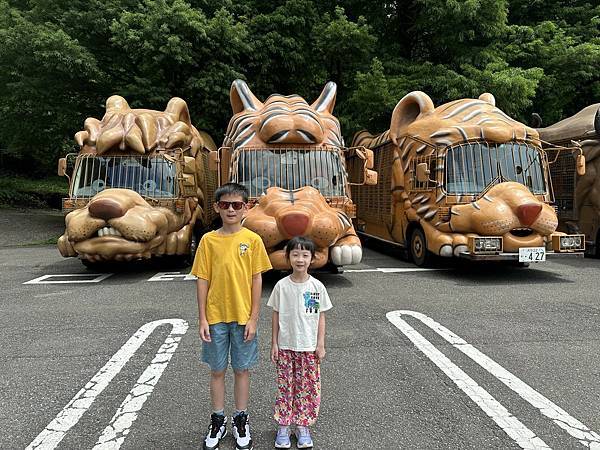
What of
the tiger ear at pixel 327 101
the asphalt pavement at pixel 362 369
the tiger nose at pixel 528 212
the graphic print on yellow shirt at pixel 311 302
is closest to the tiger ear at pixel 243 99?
the tiger ear at pixel 327 101

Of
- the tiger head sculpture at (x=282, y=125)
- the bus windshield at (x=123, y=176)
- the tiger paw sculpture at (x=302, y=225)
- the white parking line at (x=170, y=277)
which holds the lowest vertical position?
the white parking line at (x=170, y=277)

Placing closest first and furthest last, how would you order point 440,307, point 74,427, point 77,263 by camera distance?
point 74,427 < point 440,307 < point 77,263

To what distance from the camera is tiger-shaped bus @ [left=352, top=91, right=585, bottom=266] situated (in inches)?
307

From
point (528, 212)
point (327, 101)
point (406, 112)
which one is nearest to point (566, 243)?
point (528, 212)

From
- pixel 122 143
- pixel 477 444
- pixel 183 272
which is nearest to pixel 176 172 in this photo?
pixel 122 143

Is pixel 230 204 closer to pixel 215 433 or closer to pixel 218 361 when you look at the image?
pixel 218 361

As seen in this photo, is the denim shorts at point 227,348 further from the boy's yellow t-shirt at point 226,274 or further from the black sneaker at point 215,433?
the black sneaker at point 215,433

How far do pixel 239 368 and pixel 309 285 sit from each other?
0.66m

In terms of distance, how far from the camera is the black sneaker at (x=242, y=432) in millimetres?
2900

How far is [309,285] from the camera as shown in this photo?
302 cm

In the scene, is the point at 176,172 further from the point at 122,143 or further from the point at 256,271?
the point at 256,271

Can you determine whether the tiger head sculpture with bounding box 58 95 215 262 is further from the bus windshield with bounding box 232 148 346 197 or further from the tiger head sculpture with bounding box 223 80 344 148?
the bus windshield with bounding box 232 148 346 197

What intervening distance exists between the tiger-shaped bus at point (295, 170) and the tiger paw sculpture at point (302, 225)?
0.01m

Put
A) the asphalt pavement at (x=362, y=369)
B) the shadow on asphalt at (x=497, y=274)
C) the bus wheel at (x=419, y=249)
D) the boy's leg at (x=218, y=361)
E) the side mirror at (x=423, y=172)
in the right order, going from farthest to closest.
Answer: the bus wheel at (x=419, y=249) → the side mirror at (x=423, y=172) → the shadow on asphalt at (x=497, y=274) → the asphalt pavement at (x=362, y=369) → the boy's leg at (x=218, y=361)
